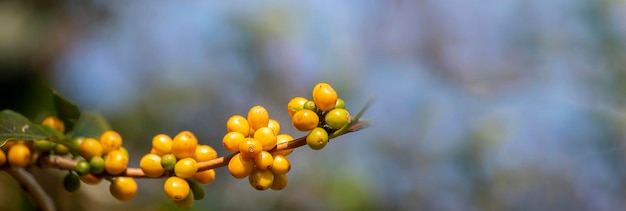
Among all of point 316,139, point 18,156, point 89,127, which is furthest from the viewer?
point 89,127

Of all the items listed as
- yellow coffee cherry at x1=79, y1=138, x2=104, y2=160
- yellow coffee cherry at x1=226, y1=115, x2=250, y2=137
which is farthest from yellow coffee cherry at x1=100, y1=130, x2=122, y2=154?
yellow coffee cherry at x1=226, y1=115, x2=250, y2=137

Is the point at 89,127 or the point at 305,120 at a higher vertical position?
the point at 89,127

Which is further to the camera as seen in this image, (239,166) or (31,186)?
(31,186)

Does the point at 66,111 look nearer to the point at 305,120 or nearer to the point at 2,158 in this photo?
the point at 2,158

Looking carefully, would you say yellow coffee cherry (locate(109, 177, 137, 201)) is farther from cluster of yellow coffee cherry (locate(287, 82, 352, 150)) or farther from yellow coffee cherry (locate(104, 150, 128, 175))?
cluster of yellow coffee cherry (locate(287, 82, 352, 150))

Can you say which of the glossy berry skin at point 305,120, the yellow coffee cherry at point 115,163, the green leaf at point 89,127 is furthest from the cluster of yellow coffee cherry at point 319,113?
the green leaf at point 89,127

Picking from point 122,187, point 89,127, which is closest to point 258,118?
point 122,187

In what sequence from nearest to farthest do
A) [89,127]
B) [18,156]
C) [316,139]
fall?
1. [316,139]
2. [18,156]
3. [89,127]
